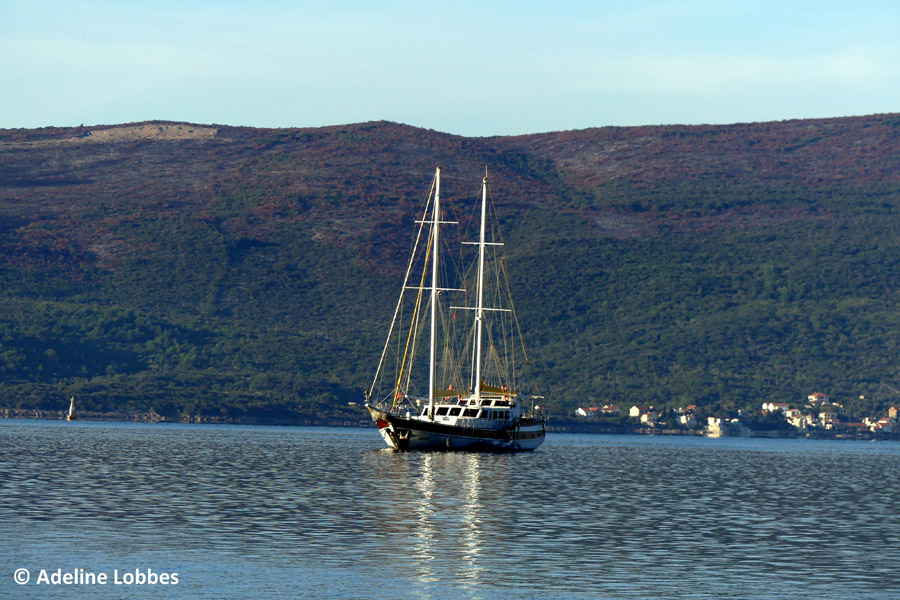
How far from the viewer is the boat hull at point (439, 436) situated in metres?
120

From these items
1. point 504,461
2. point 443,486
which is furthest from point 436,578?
point 504,461

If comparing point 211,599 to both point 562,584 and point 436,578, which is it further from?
point 562,584

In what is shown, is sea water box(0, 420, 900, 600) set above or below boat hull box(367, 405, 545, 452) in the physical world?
below

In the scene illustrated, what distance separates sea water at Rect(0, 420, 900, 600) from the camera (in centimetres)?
3900

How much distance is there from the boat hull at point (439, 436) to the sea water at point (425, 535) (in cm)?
2719

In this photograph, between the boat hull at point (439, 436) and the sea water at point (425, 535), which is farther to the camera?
the boat hull at point (439, 436)

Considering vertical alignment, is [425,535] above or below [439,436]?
below

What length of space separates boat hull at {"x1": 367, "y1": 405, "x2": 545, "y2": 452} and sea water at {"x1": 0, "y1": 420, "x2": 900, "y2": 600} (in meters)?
27.2

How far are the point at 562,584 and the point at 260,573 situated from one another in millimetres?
8635

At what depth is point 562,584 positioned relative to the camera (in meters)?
39.8

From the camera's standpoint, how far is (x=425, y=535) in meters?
50.7

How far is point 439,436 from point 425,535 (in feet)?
234

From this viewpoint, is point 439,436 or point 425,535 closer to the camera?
point 425,535

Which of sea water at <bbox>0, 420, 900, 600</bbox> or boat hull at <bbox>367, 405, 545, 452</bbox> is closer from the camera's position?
sea water at <bbox>0, 420, 900, 600</bbox>
